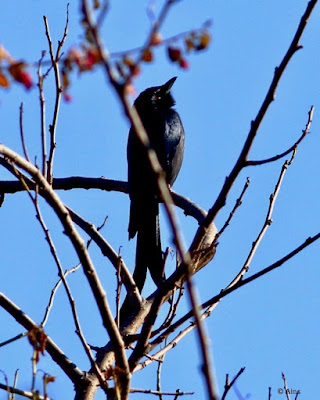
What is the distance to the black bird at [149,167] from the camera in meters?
4.77

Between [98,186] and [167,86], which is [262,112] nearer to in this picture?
[98,186]

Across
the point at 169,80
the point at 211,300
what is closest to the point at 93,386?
the point at 211,300

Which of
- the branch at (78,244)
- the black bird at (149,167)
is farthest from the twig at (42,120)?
the black bird at (149,167)

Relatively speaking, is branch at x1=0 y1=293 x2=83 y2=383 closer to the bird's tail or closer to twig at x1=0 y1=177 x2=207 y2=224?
the bird's tail

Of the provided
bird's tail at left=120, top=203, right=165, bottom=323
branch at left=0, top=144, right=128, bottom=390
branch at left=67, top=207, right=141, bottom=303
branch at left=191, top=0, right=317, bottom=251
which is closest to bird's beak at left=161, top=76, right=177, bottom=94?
bird's tail at left=120, top=203, right=165, bottom=323

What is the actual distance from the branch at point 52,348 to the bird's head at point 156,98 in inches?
150

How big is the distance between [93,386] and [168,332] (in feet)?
1.63

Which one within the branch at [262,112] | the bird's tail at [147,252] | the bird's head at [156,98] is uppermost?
the bird's head at [156,98]

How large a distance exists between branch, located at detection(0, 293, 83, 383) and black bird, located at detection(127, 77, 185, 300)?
1.22 meters

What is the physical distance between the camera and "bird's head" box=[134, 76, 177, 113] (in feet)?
22.1

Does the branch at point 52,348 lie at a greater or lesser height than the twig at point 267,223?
lesser

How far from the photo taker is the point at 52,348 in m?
3.16

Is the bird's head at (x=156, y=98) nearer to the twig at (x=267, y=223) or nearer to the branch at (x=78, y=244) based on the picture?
the twig at (x=267, y=223)

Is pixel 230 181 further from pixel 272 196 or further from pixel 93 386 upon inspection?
pixel 93 386
